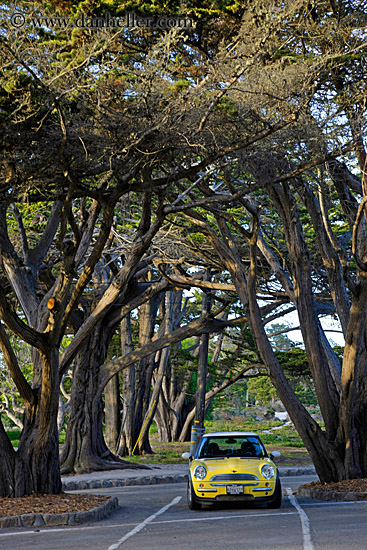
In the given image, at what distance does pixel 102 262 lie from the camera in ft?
83.1

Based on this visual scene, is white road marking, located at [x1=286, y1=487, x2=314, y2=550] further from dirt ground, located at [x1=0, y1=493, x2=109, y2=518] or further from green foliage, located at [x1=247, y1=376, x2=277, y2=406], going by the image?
green foliage, located at [x1=247, y1=376, x2=277, y2=406]

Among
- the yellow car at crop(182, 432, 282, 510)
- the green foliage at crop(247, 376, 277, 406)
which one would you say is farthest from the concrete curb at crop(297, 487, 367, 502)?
the green foliage at crop(247, 376, 277, 406)

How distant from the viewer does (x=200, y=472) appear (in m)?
11.9

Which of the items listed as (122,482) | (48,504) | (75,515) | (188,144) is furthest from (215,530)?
(122,482)

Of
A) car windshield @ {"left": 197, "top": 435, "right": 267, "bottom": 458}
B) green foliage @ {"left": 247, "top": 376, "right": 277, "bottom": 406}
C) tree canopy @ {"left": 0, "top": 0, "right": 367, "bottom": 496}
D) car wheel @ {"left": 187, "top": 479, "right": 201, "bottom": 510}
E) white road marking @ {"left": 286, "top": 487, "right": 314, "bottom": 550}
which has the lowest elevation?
white road marking @ {"left": 286, "top": 487, "right": 314, "bottom": 550}

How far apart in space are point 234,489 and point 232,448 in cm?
178

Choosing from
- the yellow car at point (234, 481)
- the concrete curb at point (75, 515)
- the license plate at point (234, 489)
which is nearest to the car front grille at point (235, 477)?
the yellow car at point (234, 481)

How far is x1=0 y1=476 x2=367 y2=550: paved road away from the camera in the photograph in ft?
26.2

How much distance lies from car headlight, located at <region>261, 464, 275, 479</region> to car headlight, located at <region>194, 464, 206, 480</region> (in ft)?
3.16

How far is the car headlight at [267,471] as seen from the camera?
38.8 feet

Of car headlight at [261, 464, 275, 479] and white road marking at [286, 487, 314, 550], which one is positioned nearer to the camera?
white road marking at [286, 487, 314, 550]

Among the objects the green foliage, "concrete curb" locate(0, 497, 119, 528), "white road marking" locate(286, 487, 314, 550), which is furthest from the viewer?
the green foliage

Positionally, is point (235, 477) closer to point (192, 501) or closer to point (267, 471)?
point (267, 471)

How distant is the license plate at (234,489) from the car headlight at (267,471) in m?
0.45
